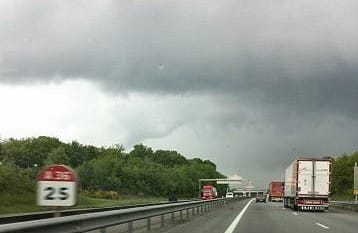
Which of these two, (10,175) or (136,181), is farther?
(136,181)

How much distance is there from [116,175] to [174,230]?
12359 cm

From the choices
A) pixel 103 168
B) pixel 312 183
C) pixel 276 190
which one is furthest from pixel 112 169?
pixel 312 183

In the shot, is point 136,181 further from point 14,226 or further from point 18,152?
point 14,226

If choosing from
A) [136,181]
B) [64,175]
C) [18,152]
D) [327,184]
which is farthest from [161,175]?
[64,175]

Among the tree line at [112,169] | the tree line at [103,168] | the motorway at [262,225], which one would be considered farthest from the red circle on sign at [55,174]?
the tree line at [112,169]

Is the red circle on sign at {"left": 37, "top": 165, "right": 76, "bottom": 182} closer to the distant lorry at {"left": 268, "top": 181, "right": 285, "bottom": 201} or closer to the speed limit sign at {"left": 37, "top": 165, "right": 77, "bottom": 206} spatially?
the speed limit sign at {"left": 37, "top": 165, "right": 77, "bottom": 206}

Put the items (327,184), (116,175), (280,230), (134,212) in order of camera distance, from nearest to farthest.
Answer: (134,212) < (280,230) < (327,184) < (116,175)

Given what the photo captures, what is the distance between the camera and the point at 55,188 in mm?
10977

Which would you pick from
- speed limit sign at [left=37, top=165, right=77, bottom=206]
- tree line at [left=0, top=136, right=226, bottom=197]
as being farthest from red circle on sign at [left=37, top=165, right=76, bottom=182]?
tree line at [left=0, top=136, right=226, bottom=197]

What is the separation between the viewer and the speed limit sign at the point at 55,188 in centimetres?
1095

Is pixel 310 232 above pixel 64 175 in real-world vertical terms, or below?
below

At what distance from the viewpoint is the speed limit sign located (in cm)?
1095

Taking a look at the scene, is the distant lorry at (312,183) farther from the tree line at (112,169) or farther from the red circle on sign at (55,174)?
the tree line at (112,169)

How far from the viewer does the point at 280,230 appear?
885 inches
